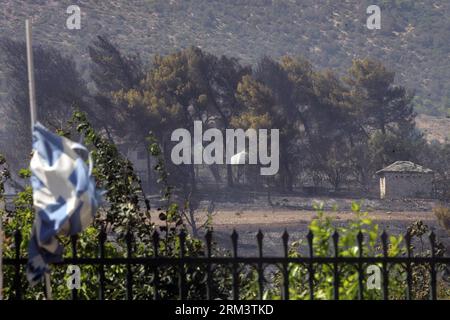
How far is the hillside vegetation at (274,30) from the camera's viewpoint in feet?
269

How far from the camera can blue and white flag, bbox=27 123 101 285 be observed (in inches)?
222

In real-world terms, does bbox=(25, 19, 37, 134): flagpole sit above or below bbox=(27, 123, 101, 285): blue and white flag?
above

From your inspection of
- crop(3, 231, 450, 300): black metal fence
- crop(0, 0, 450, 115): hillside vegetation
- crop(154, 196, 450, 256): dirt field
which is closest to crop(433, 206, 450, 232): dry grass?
crop(154, 196, 450, 256): dirt field

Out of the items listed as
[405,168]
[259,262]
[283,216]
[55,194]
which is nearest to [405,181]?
[405,168]

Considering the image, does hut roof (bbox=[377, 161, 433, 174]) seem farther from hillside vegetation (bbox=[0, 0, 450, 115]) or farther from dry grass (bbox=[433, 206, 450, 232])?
hillside vegetation (bbox=[0, 0, 450, 115])

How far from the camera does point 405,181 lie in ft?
181

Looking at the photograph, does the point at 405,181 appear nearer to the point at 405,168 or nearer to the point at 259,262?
the point at 405,168

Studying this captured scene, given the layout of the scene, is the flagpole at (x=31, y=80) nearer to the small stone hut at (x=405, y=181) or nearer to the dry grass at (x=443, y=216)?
the dry grass at (x=443, y=216)

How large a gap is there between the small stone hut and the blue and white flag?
49130mm

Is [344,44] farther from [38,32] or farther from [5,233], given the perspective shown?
[5,233]

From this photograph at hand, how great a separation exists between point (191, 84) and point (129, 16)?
28.3 metres

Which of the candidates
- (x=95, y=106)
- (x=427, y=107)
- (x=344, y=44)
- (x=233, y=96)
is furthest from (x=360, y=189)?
(x=344, y=44)

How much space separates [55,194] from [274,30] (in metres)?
85.8

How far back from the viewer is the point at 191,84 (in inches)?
2368
